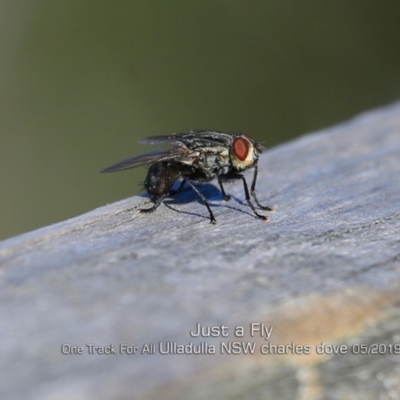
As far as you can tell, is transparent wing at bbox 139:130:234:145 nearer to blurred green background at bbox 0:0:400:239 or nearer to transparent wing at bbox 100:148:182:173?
transparent wing at bbox 100:148:182:173

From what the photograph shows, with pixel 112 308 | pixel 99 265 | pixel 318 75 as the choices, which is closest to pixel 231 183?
pixel 99 265

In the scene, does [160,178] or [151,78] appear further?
[151,78]

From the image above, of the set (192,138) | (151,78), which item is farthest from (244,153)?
(151,78)

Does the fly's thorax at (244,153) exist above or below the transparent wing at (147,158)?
below

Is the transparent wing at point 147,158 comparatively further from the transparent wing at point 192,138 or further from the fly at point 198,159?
the transparent wing at point 192,138

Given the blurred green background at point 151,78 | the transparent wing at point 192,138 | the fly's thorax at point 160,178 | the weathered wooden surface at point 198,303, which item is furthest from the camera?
the blurred green background at point 151,78

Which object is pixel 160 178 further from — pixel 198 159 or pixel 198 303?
pixel 198 303

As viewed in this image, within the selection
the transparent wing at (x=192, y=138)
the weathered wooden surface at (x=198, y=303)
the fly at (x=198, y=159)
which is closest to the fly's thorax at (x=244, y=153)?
the fly at (x=198, y=159)
